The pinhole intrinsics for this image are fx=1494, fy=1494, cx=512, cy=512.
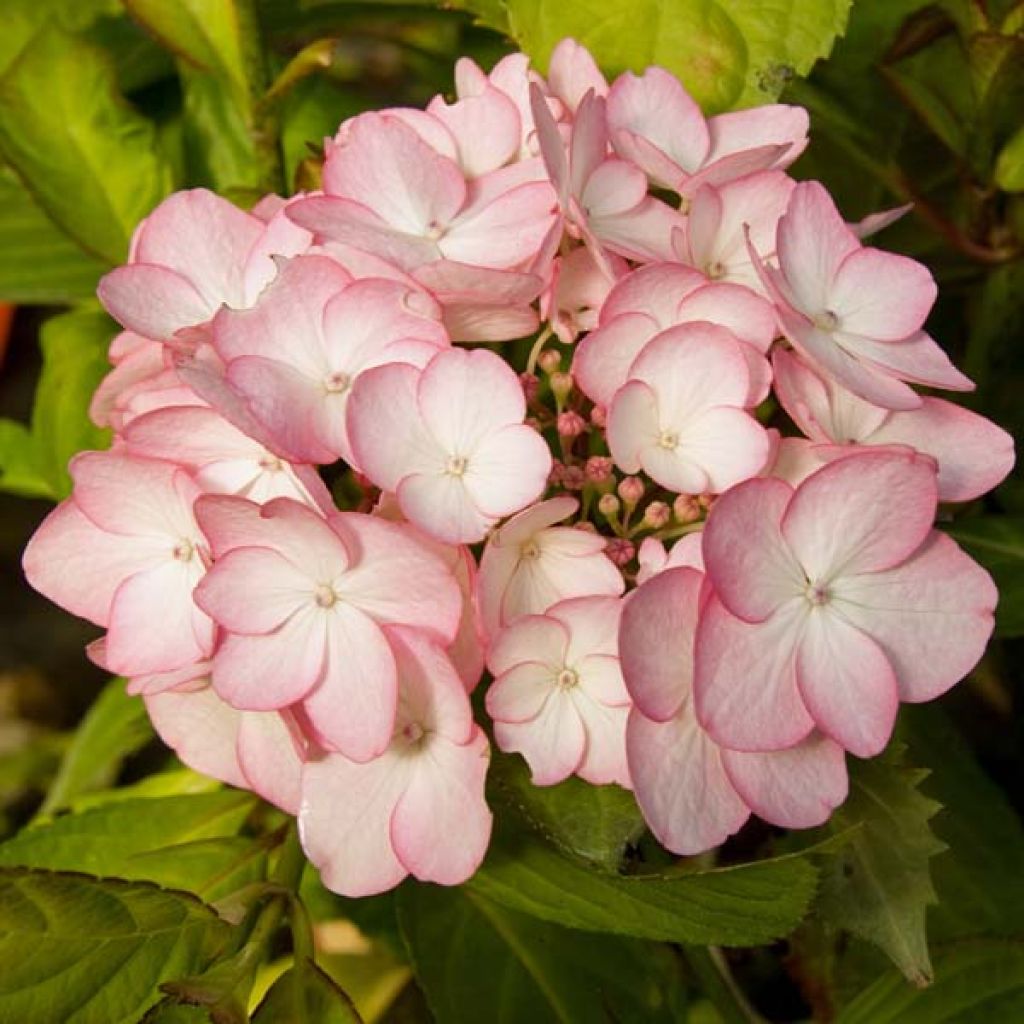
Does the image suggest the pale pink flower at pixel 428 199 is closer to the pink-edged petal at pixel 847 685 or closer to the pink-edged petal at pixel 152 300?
the pink-edged petal at pixel 152 300

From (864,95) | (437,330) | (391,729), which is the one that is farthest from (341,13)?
(391,729)

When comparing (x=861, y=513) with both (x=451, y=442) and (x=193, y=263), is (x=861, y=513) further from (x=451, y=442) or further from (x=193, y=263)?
(x=193, y=263)

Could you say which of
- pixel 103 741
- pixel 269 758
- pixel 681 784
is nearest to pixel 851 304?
pixel 681 784

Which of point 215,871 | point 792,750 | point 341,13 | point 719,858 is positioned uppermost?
point 341,13

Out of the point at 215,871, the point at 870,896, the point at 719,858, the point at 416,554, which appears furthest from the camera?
the point at 719,858

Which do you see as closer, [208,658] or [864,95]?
[208,658]

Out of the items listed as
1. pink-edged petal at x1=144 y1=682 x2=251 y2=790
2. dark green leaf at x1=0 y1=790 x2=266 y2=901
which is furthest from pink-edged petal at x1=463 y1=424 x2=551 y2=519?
dark green leaf at x1=0 y1=790 x2=266 y2=901

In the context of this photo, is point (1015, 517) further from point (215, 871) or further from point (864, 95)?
point (215, 871)
